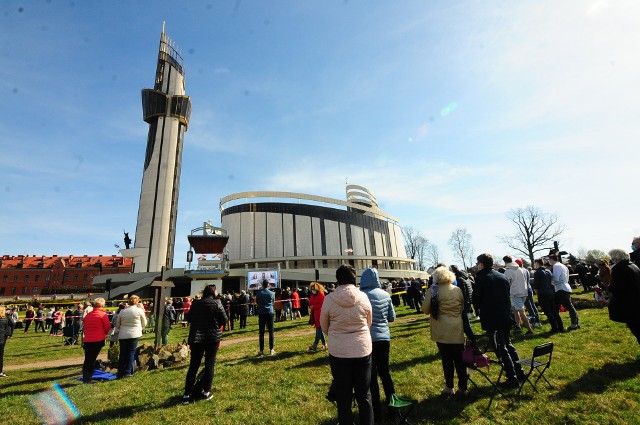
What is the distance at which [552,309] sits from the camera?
344 inches

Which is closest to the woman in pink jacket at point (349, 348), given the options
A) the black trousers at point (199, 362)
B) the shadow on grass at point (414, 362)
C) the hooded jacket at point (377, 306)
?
the hooded jacket at point (377, 306)

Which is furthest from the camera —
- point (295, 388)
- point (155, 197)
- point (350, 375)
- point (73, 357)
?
point (155, 197)

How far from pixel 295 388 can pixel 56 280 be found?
96.4 meters

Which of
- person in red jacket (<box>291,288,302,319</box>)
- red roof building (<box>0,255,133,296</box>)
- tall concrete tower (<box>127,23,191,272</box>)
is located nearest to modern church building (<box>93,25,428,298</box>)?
tall concrete tower (<box>127,23,191,272</box>)

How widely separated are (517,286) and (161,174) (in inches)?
2263

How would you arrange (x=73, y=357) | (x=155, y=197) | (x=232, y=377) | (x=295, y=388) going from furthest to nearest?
(x=155, y=197)
(x=73, y=357)
(x=232, y=377)
(x=295, y=388)

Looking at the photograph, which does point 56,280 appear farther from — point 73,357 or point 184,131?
point 73,357

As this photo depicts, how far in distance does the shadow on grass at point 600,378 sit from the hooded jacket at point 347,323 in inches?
138

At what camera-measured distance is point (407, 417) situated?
4367 millimetres

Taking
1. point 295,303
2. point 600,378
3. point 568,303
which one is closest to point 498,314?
point 600,378

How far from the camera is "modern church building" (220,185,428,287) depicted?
193 feet

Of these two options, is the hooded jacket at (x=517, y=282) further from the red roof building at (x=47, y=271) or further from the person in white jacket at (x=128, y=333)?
the red roof building at (x=47, y=271)

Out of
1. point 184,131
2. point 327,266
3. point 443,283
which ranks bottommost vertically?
point 443,283

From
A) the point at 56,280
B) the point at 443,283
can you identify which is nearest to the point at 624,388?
the point at 443,283
